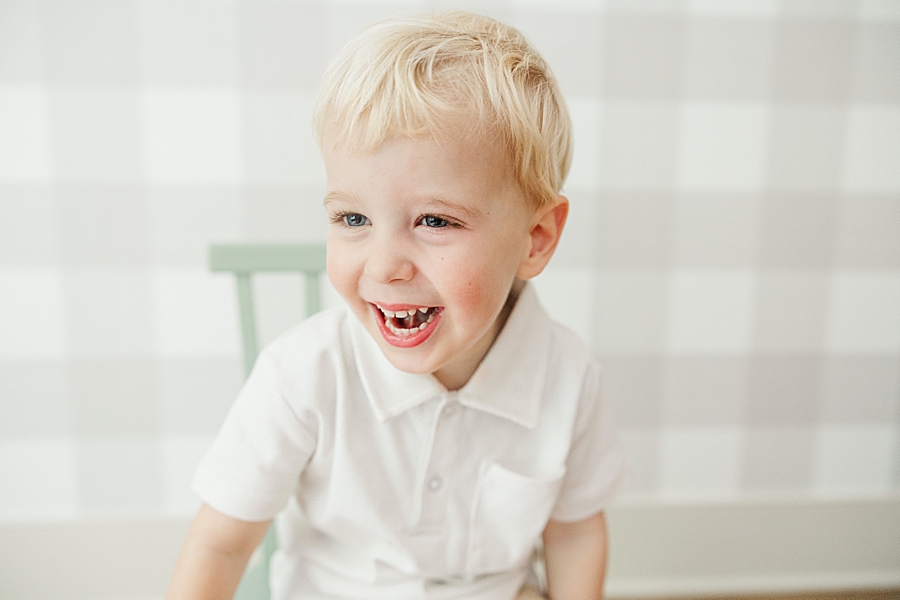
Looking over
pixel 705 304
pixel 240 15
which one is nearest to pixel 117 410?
pixel 240 15

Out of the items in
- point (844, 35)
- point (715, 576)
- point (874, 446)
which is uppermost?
point (844, 35)

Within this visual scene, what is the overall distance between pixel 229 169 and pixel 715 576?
128 cm

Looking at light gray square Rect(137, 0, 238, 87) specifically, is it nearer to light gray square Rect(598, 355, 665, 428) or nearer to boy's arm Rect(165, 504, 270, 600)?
boy's arm Rect(165, 504, 270, 600)

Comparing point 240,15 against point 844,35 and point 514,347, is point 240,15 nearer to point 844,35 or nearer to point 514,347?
point 514,347

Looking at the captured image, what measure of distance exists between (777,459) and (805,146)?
2.08 ft

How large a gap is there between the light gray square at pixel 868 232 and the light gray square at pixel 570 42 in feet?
1.79

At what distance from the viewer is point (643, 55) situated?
44.2 inches

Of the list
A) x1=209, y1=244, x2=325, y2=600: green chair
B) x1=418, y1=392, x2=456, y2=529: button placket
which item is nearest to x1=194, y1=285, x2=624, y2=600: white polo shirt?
x1=418, y1=392, x2=456, y2=529: button placket

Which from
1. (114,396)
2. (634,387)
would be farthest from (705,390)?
(114,396)

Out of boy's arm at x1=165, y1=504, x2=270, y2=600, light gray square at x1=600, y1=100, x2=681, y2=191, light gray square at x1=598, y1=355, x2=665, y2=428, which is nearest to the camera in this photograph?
boy's arm at x1=165, y1=504, x2=270, y2=600

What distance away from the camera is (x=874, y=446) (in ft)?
4.43

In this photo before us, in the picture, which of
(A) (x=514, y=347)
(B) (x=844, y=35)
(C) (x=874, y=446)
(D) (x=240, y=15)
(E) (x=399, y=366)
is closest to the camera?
(E) (x=399, y=366)

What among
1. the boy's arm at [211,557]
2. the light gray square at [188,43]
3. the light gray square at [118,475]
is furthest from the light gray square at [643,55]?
the light gray square at [118,475]

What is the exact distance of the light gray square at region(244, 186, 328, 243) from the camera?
1122mm
